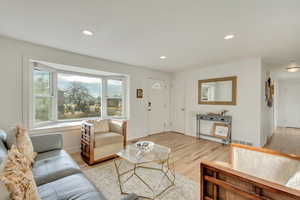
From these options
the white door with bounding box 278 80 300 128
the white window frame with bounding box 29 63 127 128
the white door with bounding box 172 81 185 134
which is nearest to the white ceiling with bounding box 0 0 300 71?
the white window frame with bounding box 29 63 127 128

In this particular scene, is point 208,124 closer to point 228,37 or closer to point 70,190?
point 228,37

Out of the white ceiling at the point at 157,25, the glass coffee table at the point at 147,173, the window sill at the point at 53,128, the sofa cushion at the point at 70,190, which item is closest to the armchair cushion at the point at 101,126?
the window sill at the point at 53,128

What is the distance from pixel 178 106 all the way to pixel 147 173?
3.27m

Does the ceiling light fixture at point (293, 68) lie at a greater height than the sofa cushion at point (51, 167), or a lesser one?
greater

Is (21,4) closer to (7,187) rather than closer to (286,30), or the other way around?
(7,187)

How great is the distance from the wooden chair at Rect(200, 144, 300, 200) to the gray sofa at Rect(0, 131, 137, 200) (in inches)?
24.3

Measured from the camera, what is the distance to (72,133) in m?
3.12

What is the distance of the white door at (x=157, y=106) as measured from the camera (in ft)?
15.5

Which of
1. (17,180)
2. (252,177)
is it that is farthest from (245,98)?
(17,180)

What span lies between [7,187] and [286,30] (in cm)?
345

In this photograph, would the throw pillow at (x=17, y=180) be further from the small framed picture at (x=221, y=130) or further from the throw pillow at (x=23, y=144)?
the small framed picture at (x=221, y=130)

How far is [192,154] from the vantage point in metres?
3.09

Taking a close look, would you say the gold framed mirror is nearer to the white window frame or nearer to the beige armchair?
the white window frame

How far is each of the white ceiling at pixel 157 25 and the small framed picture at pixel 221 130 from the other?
2020 millimetres
